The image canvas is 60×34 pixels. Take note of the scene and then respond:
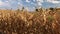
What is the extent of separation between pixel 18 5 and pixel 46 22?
951mm

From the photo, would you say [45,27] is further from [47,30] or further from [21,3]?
[21,3]

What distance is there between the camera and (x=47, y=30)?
3.44 m

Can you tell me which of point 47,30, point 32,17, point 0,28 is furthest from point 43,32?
point 0,28

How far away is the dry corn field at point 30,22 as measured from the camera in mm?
3432

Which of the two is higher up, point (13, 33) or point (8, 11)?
point (8, 11)

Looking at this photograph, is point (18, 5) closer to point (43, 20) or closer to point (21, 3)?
point (21, 3)

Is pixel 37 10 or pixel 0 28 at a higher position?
pixel 37 10

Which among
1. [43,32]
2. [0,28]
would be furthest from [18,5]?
[43,32]

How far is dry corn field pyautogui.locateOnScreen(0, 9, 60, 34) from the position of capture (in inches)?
135

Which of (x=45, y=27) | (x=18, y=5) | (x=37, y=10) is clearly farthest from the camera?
(x=18, y=5)

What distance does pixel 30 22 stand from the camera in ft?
11.4

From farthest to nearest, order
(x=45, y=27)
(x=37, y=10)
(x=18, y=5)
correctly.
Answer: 1. (x=18, y=5)
2. (x=37, y=10)
3. (x=45, y=27)

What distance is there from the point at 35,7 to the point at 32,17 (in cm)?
47

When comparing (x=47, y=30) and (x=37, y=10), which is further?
(x=37, y=10)
